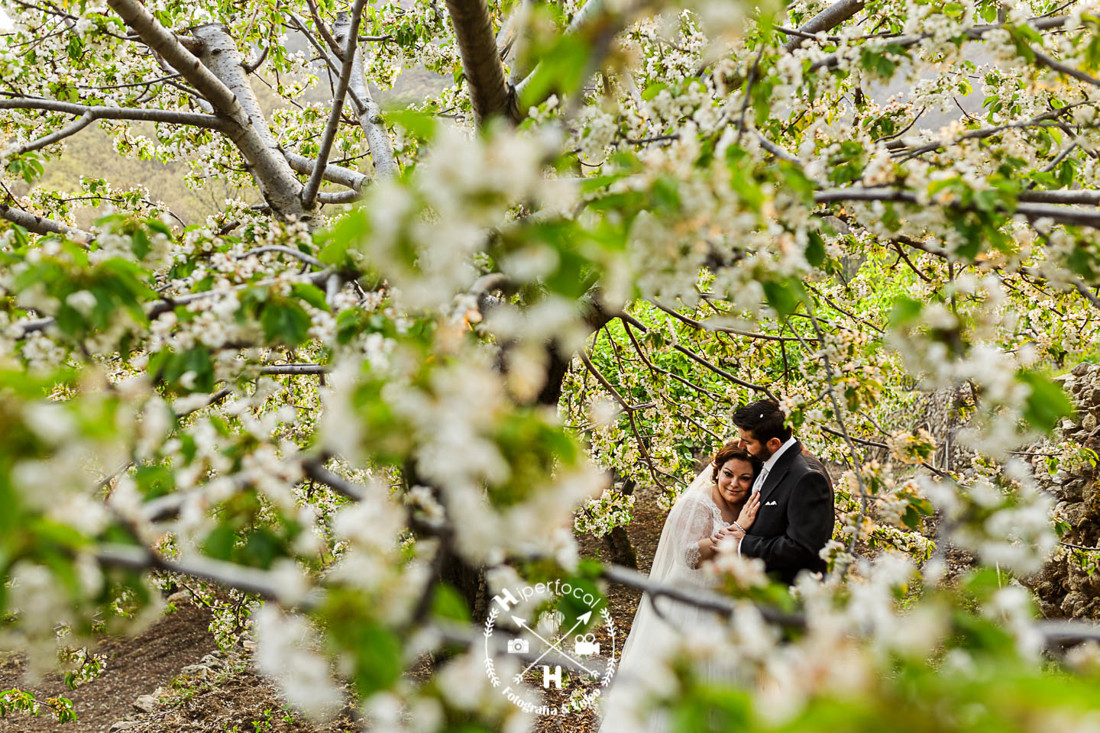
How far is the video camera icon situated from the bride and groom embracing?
126 centimetres

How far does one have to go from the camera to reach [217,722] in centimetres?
531

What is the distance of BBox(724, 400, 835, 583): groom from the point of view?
3.28m

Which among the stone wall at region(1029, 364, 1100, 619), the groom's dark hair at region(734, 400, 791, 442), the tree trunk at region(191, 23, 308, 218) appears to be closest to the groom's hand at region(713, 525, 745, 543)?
the groom's dark hair at region(734, 400, 791, 442)

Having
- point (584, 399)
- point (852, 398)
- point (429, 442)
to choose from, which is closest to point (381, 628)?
point (429, 442)

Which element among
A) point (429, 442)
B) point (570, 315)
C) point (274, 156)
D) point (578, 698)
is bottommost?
point (429, 442)

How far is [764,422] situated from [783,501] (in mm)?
434

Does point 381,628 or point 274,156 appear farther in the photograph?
point 274,156

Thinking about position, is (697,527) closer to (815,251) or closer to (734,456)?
(734,456)

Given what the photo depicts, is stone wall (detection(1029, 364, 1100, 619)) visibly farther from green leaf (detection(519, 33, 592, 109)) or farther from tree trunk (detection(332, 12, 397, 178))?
green leaf (detection(519, 33, 592, 109))

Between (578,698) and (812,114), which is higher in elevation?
(812,114)

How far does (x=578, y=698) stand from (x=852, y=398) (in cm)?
359

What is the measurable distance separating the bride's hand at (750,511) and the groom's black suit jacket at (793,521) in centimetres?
9

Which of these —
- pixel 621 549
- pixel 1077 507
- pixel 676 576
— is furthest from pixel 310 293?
pixel 1077 507

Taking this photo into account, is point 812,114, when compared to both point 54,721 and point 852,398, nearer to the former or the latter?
point 852,398
